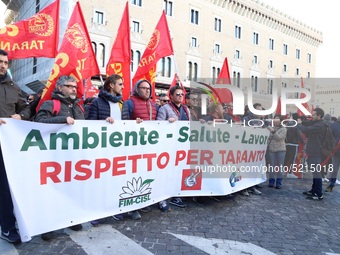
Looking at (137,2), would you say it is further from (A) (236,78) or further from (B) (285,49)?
(B) (285,49)

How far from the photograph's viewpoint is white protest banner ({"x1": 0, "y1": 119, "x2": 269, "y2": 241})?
2998 mm

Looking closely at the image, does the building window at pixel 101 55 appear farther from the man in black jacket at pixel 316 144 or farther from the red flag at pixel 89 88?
the man in black jacket at pixel 316 144

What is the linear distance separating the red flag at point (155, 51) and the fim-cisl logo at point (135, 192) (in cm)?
356

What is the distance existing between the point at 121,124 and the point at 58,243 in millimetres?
1494

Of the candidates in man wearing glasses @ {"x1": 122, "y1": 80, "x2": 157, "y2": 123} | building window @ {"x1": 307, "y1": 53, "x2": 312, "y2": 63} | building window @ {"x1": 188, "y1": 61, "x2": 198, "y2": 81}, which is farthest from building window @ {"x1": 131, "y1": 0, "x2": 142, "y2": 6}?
building window @ {"x1": 307, "y1": 53, "x2": 312, "y2": 63}

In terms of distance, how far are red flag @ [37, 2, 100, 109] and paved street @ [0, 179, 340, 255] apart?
2.31m

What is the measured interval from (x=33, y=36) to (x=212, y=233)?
4.37 metres

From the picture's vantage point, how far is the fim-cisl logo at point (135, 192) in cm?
384

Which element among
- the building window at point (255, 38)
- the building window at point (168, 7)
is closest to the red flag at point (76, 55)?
the building window at point (168, 7)

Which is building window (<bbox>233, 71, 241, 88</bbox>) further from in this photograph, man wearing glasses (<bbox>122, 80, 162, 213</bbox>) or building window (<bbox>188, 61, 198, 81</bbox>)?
man wearing glasses (<bbox>122, 80, 162, 213</bbox>)

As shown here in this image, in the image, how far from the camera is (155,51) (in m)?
7.24

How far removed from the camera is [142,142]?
4.01 meters

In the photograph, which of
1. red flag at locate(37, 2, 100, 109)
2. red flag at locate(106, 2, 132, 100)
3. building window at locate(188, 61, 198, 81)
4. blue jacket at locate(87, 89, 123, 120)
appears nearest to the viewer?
blue jacket at locate(87, 89, 123, 120)

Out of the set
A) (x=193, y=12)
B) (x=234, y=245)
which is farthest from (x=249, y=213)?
(x=193, y=12)
